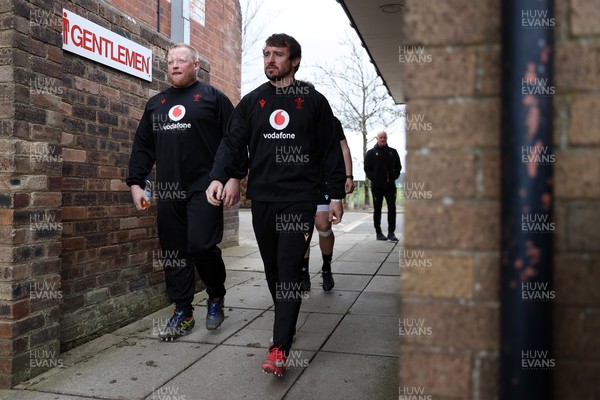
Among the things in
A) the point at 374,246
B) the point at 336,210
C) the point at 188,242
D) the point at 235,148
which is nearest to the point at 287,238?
the point at 336,210

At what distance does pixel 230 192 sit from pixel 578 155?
8.27 feet

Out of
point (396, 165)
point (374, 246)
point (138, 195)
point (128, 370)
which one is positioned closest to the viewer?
point (128, 370)

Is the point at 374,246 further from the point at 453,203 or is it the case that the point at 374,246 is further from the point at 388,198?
the point at 453,203

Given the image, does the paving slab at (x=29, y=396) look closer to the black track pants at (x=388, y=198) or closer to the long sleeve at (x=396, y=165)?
the black track pants at (x=388, y=198)

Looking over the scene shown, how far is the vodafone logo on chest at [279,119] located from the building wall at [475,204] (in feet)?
7.02

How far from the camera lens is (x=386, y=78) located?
10297 mm

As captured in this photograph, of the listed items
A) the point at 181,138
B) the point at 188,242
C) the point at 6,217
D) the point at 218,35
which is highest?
the point at 218,35

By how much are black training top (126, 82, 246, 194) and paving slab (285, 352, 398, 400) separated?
1545 millimetres

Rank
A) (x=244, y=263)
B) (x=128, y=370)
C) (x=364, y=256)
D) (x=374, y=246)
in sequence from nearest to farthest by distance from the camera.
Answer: (x=128, y=370) → (x=244, y=263) → (x=364, y=256) → (x=374, y=246)

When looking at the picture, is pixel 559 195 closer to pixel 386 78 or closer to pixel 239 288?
pixel 239 288

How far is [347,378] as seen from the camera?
3.10m

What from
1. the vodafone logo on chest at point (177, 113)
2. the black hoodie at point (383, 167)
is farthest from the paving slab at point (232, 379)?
the black hoodie at point (383, 167)

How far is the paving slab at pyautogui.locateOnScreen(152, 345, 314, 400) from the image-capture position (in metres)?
2.89

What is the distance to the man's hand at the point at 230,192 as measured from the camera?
339 centimetres
